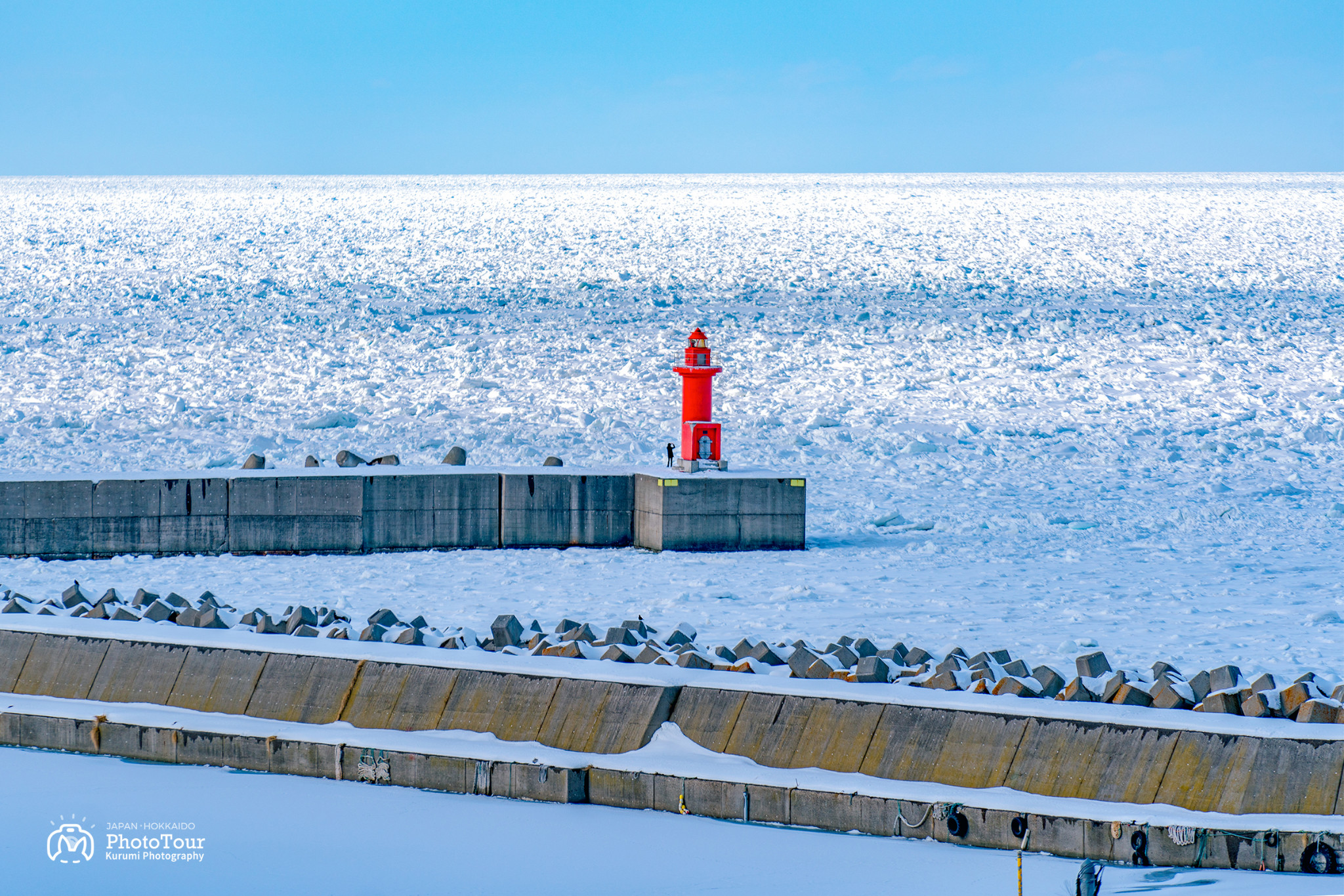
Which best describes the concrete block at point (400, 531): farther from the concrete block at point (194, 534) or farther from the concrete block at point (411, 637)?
the concrete block at point (411, 637)

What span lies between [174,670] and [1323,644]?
690 centimetres

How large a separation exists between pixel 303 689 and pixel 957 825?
3313 millimetres

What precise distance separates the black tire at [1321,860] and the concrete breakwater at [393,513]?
7843 mm

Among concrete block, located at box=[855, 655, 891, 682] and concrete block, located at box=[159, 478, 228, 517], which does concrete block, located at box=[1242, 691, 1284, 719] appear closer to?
concrete block, located at box=[855, 655, 891, 682]

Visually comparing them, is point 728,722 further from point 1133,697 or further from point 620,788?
point 1133,697

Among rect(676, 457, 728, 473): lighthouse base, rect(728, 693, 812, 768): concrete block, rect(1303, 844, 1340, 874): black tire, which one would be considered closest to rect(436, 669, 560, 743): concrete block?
rect(728, 693, 812, 768): concrete block

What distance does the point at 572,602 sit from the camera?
33.3 ft

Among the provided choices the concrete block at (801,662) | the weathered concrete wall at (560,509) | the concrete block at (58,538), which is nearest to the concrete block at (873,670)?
the concrete block at (801,662)

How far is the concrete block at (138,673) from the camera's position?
23.5ft

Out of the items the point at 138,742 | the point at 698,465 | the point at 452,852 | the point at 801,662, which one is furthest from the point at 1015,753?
the point at 698,465

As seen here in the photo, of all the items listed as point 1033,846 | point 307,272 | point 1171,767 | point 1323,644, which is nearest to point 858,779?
point 1033,846

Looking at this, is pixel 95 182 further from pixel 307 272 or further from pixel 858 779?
pixel 858 779

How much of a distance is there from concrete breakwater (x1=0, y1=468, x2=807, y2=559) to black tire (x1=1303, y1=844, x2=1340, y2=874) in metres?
7.84

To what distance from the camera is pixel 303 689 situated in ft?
22.6
